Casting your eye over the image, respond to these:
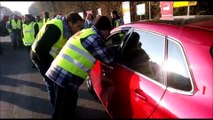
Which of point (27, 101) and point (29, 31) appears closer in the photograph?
point (27, 101)

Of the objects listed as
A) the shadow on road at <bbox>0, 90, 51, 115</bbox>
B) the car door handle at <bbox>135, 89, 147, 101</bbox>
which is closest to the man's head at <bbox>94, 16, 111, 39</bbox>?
the car door handle at <bbox>135, 89, 147, 101</bbox>

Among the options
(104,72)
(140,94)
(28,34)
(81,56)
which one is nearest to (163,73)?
(140,94)

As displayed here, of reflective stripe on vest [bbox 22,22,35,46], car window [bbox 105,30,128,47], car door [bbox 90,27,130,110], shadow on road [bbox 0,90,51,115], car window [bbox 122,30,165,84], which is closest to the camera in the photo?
car window [bbox 122,30,165,84]

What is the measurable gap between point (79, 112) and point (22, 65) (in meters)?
5.67

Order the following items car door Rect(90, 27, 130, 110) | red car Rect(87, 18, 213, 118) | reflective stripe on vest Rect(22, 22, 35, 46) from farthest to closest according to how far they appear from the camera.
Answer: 1. reflective stripe on vest Rect(22, 22, 35, 46)
2. car door Rect(90, 27, 130, 110)
3. red car Rect(87, 18, 213, 118)

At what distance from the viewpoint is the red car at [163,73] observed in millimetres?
2262

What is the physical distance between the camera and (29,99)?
610 cm

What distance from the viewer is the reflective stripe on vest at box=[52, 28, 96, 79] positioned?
354cm

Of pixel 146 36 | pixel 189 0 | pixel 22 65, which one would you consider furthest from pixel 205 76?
pixel 22 65

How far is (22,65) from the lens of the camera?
10.3m

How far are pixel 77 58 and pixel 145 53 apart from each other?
0.81 m

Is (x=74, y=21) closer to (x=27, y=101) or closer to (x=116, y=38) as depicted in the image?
(x=116, y=38)

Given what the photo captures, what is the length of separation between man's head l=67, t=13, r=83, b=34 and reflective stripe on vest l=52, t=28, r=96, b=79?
504 millimetres

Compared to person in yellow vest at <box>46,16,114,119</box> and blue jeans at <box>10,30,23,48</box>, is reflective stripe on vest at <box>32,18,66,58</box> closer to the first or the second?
person in yellow vest at <box>46,16,114,119</box>
